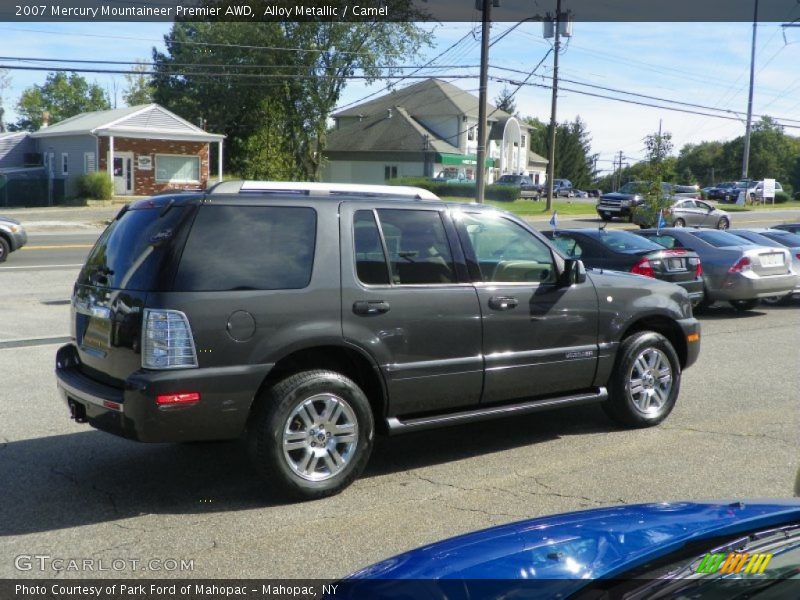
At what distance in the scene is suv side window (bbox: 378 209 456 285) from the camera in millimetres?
6031

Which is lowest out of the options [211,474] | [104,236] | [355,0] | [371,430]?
[211,474]

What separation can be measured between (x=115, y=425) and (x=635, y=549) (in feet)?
11.7

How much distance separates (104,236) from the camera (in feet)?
19.8

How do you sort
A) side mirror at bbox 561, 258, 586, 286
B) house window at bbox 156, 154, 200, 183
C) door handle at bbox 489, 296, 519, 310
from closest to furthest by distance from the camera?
door handle at bbox 489, 296, 519, 310, side mirror at bbox 561, 258, 586, 286, house window at bbox 156, 154, 200, 183

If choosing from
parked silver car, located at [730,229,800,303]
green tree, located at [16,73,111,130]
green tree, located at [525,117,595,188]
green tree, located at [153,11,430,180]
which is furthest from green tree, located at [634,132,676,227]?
green tree, located at [16,73,111,130]

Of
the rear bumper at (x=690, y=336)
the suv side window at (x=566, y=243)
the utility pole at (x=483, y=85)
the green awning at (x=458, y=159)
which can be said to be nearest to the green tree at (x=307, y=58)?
the green awning at (x=458, y=159)

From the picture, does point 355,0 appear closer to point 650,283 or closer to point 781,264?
point 781,264

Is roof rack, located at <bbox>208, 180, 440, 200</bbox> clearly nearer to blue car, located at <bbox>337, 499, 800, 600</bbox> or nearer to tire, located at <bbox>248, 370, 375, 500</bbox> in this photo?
tire, located at <bbox>248, 370, 375, 500</bbox>

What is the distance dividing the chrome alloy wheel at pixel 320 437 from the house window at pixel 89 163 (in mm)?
44578

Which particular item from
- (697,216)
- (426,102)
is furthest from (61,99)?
(697,216)

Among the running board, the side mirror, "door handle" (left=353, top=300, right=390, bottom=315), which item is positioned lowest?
the running board

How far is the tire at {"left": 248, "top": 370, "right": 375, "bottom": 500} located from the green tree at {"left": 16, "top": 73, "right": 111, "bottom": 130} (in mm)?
103526

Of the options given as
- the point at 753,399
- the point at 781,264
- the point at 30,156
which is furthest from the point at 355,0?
the point at 753,399

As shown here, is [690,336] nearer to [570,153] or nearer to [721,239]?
[721,239]
